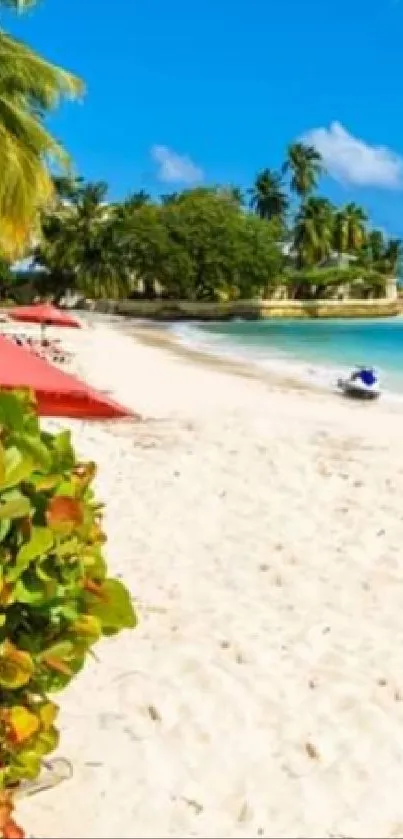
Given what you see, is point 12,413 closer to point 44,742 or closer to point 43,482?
point 43,482

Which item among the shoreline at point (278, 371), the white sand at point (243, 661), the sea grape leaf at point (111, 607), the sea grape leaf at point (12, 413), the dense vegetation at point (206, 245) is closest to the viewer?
the sea grape leaf at point (12, 413)

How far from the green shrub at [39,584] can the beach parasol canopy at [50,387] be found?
1.67 m

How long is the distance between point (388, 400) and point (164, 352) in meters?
14.7

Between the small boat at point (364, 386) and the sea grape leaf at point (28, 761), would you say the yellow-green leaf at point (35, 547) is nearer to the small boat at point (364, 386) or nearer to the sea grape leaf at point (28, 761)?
the sea grape leaf at point (28, 761)

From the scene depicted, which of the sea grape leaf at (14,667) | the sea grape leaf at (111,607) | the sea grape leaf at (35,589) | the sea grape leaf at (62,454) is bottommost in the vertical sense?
the sea grape leaf at (14,667)

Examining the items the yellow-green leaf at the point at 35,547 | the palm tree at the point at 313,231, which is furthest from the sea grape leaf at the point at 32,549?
the palm tree at the point at 313,231

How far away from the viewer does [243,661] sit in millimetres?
4664

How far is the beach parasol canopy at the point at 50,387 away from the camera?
4598 millimetres

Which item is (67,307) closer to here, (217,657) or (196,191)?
(196,191)

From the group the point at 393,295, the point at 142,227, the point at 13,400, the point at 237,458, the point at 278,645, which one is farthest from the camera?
the point at 393,295

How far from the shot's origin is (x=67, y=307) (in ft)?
219

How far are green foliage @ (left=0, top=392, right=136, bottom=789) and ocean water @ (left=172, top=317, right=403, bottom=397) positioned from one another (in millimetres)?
19902

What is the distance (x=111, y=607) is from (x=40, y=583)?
34 centimetres

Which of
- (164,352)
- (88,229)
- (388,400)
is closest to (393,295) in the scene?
(88,229)
